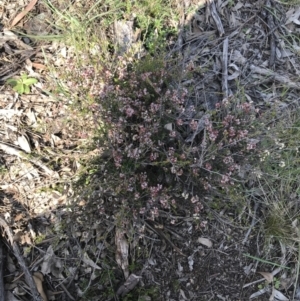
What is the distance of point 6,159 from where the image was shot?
100 inches

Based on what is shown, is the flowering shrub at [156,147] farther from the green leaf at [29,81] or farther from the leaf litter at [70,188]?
the green leaf at [29,81]

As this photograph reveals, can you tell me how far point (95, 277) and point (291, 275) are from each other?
1.27 metres

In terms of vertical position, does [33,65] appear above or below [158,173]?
above

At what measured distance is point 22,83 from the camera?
2664 millimetres

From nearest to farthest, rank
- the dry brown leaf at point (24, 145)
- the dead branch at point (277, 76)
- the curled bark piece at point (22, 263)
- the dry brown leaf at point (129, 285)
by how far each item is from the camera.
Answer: the curled bark piece at point (22, 263) < the dry brown leaf at point (129, 285) < the dry brown leaf at point (24, 145) < the dead branch at point (277, 76)

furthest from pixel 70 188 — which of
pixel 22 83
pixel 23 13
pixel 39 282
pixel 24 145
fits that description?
pixel 23 13

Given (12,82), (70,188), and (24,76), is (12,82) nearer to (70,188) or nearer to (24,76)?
(24,76)

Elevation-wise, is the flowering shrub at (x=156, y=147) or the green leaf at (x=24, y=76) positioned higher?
the green leaf at (x=24, y=76)

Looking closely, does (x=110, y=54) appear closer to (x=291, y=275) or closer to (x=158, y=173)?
(x=158, y=173)

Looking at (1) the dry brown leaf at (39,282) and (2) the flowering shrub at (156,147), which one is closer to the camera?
(2) the flowering shrub at (156,147)

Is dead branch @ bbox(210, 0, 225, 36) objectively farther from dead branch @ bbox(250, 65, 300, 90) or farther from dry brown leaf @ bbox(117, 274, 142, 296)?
dry brown leaf @ bbox(117, 274, 142, 296)

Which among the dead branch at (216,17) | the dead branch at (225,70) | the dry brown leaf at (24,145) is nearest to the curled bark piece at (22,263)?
the dry brown leaf at (24,145)

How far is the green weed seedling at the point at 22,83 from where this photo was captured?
8.68ft

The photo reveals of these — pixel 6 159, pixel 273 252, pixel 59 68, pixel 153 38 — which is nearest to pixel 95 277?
pixel 6 159
